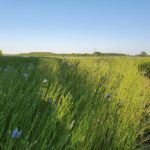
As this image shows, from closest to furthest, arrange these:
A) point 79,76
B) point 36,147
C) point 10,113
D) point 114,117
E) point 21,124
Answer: point 36,147, point 21,124, point 10,113, point 114,117, point 79,76

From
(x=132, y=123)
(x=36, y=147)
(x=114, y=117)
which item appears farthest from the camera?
(x=114, y=117)

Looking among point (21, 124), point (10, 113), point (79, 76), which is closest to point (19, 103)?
point (10, 113)

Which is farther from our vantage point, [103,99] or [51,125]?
[103,99]

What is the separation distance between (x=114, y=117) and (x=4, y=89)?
117 centimetres

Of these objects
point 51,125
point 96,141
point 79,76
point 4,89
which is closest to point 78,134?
point 51,125

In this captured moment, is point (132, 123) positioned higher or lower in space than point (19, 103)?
lower

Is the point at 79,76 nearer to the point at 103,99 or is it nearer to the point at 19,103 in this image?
the point at 103,99

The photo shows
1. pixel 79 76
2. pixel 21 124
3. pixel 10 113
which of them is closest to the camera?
pixel 21 124

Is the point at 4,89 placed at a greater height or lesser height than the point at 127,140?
greater

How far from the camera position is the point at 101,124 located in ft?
11.1

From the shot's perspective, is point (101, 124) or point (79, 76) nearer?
point (101, 124)

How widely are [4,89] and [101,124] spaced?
3.34ft

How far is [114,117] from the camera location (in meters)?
3.94

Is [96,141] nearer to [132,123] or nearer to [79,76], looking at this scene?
[132,123]
